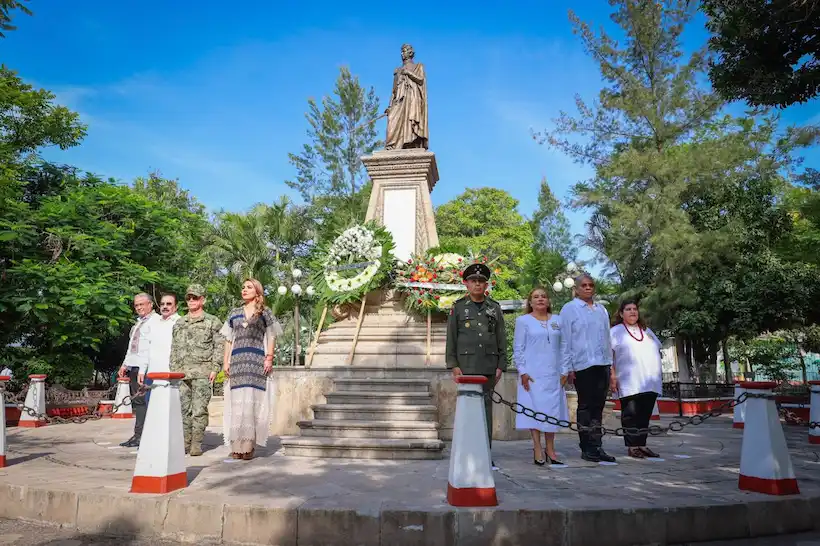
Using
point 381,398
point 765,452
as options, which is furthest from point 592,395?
point 381,398

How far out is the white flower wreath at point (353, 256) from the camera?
9.60 metres

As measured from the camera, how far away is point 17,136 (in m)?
18.0

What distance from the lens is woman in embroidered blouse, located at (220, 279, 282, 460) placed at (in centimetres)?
604

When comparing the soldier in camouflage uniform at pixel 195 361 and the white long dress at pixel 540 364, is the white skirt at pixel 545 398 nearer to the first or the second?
the white long dress at pixel 540 364

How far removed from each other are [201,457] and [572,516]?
4.34 m

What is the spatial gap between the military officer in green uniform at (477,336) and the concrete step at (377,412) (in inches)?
65.8

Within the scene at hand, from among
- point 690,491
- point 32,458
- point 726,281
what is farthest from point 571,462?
point 726,281

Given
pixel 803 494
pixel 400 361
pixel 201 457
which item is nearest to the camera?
pixel 803 494

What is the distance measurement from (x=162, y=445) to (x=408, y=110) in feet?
28.8

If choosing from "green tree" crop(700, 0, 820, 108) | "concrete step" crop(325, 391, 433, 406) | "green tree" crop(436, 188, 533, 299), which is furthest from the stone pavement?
"green tree" crop(436, 188, 533, 299)

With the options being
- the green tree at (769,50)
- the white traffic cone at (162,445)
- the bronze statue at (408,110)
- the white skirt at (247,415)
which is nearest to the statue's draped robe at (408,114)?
the bronze statue at (408,110)

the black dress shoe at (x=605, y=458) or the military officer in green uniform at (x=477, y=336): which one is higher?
the military officer in green uniform at (x=477, y=336)

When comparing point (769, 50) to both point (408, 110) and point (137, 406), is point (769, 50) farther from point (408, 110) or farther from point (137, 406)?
point (137, 406)

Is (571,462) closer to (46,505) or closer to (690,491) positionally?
(690,491)
